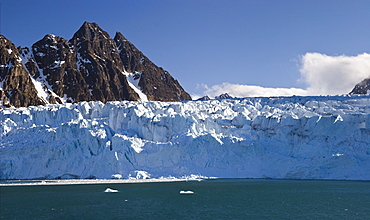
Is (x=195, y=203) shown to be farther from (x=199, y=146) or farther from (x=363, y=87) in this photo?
(x=363, y=87)

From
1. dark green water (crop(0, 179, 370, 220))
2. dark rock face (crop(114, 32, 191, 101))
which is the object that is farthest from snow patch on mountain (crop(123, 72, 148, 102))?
dark green water (crop(0, 179, 370, 220))

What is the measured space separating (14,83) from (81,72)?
18.1 m

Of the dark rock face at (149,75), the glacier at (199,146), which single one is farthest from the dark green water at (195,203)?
the dark rock face at (149,75)

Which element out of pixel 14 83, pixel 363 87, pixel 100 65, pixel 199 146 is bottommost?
pixel 199 146

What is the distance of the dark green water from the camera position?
1869 cm

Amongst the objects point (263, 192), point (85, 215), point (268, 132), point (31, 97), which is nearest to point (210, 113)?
point (268, 132)

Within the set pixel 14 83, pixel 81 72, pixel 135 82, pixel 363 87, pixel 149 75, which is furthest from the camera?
pixel 149 75

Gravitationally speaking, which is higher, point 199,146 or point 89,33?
point 89,33

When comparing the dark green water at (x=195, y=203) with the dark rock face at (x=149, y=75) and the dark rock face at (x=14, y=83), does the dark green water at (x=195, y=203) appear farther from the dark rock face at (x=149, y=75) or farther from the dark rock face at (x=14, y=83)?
the dark rock face at (x=149, y=75)

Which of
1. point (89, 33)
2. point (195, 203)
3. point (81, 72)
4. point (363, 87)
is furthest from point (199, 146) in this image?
point (89, 33)

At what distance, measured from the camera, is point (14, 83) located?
70938 mm

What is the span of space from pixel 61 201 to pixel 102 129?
1827 centimetres

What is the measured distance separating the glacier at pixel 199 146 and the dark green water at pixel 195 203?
7.58 meters

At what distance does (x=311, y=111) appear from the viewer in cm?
4356
